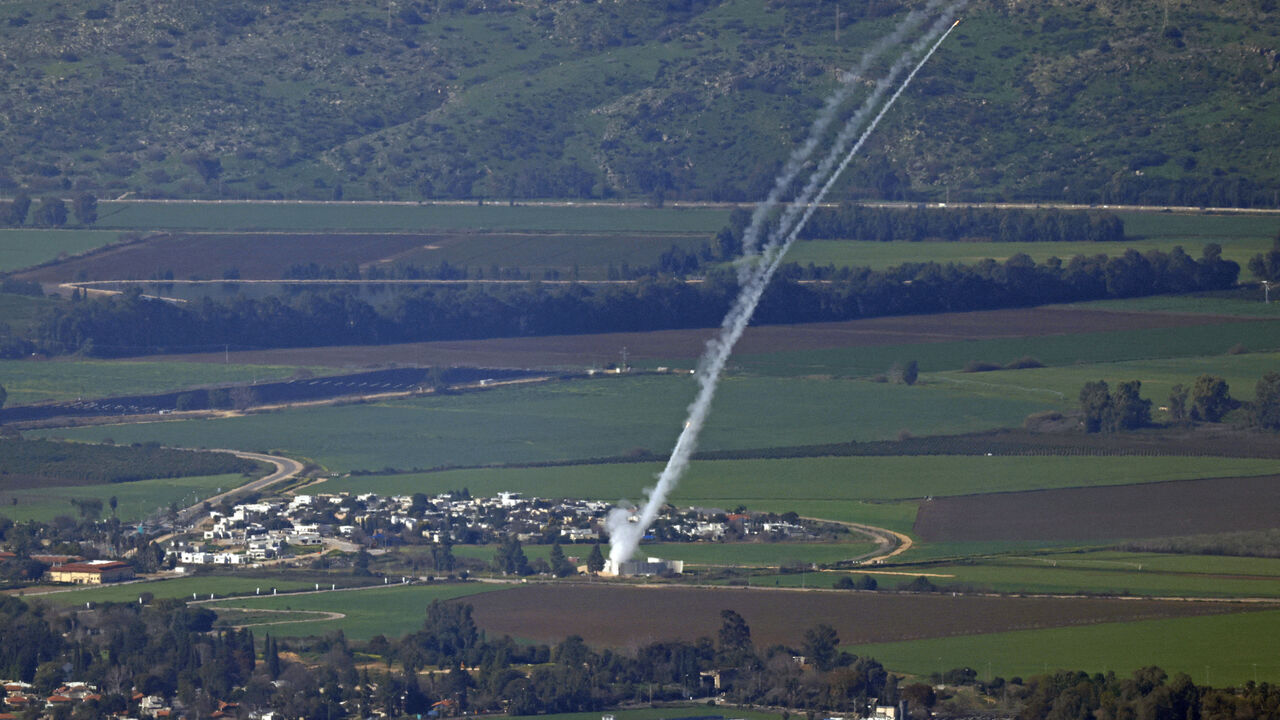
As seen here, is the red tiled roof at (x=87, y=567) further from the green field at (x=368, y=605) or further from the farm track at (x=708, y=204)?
the farm track at (x=708, y=204)

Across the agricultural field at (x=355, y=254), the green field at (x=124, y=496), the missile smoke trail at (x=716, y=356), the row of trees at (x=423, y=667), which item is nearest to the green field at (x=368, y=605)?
the row of trees at (x=423, y=667)

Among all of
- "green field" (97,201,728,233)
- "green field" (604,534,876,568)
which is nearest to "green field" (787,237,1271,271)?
"green field" (97,201,728,233)

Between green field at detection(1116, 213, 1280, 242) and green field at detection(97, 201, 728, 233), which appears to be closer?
green field at detection(1116, 213, 1280, 242)

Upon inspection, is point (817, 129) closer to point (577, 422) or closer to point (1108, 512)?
point (577, 422)

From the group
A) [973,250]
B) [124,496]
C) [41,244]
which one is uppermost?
[41,244]

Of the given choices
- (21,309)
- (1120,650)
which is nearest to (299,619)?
(1120,650)

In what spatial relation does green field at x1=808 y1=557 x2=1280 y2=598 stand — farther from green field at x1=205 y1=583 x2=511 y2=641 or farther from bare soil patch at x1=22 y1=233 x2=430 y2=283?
bare soil patch at x1=22 y1=233 x2=430 y2=283

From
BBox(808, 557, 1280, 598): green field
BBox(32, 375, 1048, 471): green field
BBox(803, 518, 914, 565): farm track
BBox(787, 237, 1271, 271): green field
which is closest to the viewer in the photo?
BBox(808, 557, 1280, 598): green field

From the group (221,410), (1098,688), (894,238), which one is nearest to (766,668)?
(1098,688)
